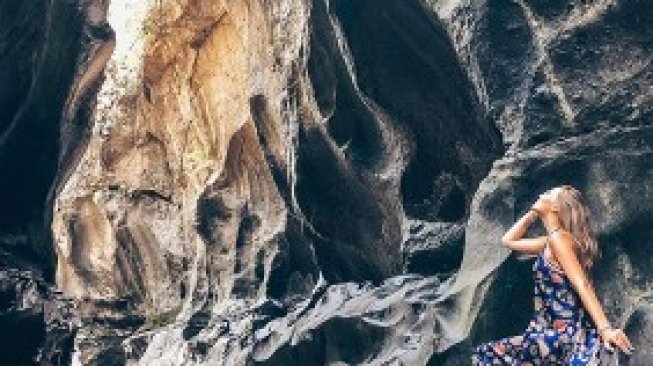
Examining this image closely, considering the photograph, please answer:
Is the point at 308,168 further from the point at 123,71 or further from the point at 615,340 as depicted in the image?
the point at 123,71

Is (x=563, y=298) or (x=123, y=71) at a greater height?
(x=123, y=71)

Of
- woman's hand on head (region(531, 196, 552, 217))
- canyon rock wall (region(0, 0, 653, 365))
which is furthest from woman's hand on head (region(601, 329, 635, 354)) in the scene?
canyon rock wall (region(0, 0, 653, 365))

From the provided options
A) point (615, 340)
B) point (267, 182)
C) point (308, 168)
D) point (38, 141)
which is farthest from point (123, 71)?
→ point (615, 340)

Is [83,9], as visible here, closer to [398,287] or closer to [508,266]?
[398,287]

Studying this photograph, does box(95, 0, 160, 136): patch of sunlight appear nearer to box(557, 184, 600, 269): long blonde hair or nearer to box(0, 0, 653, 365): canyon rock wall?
box(0, 0, 653, 365): canyon rock wall

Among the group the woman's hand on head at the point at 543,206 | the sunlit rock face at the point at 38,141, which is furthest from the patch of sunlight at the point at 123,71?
the woman's hand on head at the point at 543,206

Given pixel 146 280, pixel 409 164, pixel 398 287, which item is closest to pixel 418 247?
pixel 398 287

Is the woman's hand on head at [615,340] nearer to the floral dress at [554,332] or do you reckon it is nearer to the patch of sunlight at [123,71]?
the floral dress at [554,332]
